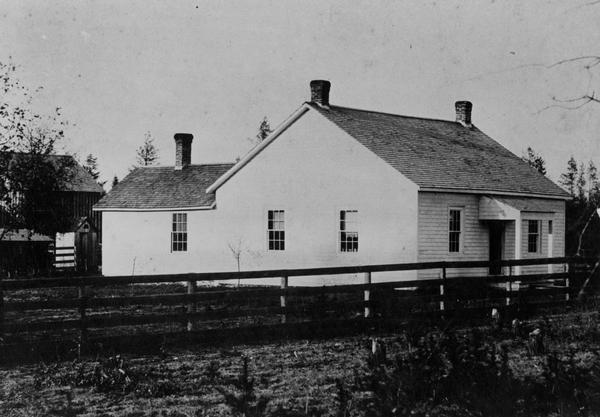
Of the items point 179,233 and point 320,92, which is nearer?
point 320,92

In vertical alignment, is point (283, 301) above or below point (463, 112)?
below

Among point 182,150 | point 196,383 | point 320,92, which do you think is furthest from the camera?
point 182,150

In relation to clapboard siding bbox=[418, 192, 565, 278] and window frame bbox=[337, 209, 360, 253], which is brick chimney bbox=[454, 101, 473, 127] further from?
window frame bbox=[337, 209, 360, 253]

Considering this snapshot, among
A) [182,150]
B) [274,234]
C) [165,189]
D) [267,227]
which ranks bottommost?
[274,234]

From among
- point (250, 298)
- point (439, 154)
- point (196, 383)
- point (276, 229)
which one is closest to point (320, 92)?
point (439, 154)

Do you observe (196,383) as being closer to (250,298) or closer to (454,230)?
(250,298)

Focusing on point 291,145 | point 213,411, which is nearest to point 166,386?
point 213,411

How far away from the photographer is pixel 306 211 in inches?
974

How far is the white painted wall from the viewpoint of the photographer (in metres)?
22.7

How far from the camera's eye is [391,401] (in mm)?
5801

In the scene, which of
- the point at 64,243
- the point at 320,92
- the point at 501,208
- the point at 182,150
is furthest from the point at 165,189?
the point at 64,243

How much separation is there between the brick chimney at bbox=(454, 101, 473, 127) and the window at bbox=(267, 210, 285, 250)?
1026 centimetres

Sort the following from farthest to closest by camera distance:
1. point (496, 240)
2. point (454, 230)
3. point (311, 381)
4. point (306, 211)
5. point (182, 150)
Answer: point (182, 150)
point (496, 240)
point (306, 211)
point (454, 230)
point (311, 381)

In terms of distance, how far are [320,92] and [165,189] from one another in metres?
9.09
